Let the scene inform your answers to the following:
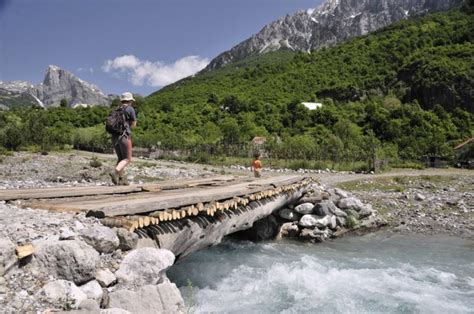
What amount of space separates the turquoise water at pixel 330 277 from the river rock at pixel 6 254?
8.28 feet

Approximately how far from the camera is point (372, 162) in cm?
3438

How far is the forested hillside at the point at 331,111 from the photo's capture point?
45.5m

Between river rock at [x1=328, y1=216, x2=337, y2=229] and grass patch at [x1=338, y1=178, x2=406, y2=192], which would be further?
grass patch at [x1=338, y1=178, x2=406, y2=192]

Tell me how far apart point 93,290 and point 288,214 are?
11.8m

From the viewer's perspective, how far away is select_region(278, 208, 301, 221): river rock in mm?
15203

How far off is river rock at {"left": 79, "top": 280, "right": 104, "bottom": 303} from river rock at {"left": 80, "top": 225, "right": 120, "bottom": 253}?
20.7 inches

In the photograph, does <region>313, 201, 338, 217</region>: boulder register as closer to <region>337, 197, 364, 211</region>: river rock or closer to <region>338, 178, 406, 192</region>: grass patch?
<region>337, 197, 364, 211</region>: river rock

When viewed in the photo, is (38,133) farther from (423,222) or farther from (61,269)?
(61,269)

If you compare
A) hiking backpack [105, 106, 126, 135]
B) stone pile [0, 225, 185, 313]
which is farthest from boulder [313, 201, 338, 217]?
stone pile [0, 225, 185, 313]

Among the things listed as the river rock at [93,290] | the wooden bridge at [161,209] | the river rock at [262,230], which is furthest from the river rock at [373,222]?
the river rock at [93,290]

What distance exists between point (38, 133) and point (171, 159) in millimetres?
16584

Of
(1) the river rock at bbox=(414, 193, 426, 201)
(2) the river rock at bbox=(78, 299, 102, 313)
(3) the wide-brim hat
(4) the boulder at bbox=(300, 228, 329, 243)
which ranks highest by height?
(3) the wide-brim hat

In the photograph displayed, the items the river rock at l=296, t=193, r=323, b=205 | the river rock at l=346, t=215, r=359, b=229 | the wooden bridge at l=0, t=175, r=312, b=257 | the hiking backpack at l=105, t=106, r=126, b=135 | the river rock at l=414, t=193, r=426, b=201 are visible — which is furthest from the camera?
the river rock at l=414, t=193, r=426, b=201

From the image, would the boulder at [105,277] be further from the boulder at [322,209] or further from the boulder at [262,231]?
the boulder at [322,209]
